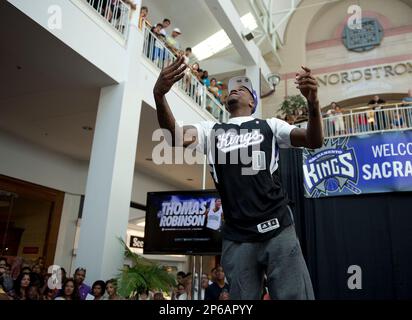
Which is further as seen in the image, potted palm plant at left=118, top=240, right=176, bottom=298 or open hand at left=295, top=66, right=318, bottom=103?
potted palm plant at left=118, top=240, right=176, bottom=298

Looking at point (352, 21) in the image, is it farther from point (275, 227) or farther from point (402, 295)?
→ point (275, 227)

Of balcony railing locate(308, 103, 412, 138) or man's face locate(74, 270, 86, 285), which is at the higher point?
balcony railing locate(308, 103, 412, 138)

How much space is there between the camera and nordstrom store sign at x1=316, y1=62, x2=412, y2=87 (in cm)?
1270

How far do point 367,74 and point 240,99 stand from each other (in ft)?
42.2

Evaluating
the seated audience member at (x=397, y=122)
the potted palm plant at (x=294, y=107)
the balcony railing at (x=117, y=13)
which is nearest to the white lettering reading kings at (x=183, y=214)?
the balcony railing at (x=117, y=13)

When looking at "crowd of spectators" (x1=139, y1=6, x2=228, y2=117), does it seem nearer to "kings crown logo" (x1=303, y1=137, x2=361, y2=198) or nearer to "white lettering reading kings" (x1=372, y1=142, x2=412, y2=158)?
"kings crown logo" (x1=303, y1=137, x2=361, y2=198)

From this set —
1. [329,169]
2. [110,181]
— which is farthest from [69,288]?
[329,169]

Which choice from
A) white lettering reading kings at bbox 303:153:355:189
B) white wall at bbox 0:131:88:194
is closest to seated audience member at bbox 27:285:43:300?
white wall at bbox 0:131:88:194

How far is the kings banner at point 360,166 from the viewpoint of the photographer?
→ 8.23 meters

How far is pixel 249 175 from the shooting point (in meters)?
1.39

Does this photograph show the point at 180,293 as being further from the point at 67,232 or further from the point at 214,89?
the point at 214,89

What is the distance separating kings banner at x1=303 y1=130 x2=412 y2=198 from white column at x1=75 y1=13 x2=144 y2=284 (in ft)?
14.8

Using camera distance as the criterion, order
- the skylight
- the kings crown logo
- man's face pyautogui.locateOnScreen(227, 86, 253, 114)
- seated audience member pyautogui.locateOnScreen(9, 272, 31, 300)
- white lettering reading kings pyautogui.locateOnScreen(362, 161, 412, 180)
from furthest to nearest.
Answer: the skylight → the kings crown logo → white lettering reading kings pyautogui.locateOnScreen(362, 161, 412, 180) → seated audience member pyautogui.locateOnScreen(9, 272, 31, 300) → man's face pyautogui.locateOnScreen(227, 86, 253, 114)
